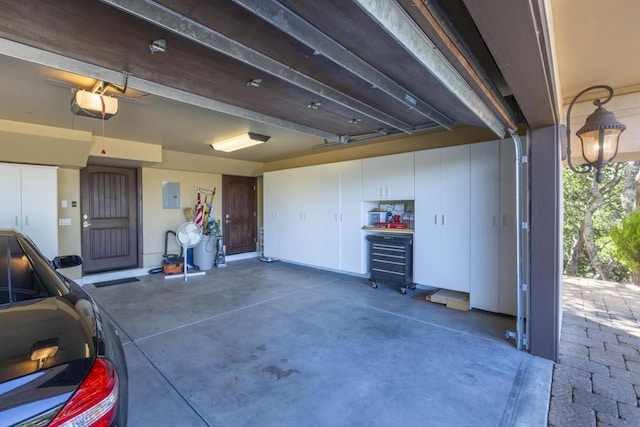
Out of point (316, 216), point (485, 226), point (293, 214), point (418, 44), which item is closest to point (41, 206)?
point (293, 214)

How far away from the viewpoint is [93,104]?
9.07 feet

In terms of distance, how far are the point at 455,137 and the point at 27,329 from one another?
15.7ft

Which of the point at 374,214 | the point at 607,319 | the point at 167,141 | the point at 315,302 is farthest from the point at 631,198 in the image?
the point at 167,141

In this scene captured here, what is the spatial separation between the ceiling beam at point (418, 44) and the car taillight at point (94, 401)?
1595mm

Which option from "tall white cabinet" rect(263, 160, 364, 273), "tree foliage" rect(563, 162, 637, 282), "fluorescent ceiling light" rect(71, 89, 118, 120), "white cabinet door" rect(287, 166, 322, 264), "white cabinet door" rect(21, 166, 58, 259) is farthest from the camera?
"tree foliage" rect(563, 162, 637, 282)

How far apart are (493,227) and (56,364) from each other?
407 centimetres

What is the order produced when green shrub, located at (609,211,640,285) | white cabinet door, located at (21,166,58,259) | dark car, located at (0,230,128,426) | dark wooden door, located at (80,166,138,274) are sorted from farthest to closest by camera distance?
dark wooden door, located at (80,166,138,274) < green shrub, located at (609,211,640,285) < white cabinet door, located at (21,166,58,259) < dark car, located at (0,230,128,426)

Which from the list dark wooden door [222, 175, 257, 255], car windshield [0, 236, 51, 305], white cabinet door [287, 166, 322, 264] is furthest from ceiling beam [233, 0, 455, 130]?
dark wooden door [222, 175, 257, 255]

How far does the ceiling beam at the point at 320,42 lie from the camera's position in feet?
4.58

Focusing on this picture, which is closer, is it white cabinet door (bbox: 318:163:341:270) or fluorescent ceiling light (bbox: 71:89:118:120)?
fluorescent ceiling light (bbox: 71:89:118:120)

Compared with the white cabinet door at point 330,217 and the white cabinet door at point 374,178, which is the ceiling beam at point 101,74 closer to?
the white cabinet door at point 374,178

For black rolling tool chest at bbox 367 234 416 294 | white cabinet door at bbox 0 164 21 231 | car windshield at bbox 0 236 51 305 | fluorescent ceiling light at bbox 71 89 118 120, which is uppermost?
fluorescent ceiling light at bbox 71 89 118 120

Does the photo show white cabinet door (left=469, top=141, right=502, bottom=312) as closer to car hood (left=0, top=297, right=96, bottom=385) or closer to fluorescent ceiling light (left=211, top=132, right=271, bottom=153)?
fluorescent ceiling light (left=211, top=132, right=271, bottom=153)

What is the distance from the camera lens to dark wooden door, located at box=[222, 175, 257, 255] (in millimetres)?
7434
